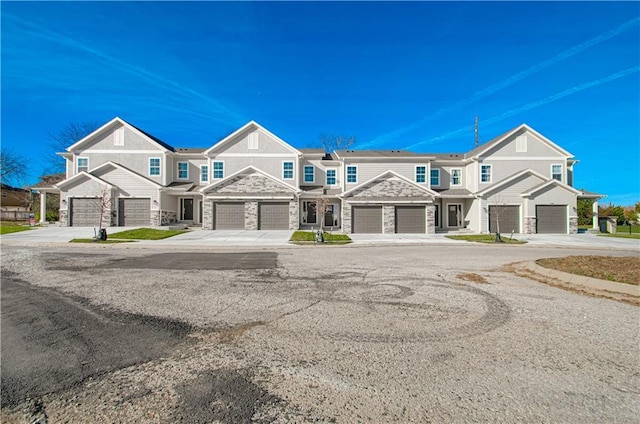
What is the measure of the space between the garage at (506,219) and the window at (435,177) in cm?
510

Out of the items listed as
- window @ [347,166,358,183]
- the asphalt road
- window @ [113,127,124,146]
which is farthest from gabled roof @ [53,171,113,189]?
the asphalt road

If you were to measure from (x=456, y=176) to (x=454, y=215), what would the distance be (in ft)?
12.3

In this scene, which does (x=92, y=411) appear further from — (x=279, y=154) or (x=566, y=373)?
(x=279, y=154)

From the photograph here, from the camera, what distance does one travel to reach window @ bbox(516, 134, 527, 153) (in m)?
27.1

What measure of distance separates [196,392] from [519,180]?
29229mm

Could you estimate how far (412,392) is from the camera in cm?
275

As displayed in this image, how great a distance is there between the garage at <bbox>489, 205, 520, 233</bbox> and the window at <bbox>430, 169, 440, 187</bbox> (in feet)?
16.7

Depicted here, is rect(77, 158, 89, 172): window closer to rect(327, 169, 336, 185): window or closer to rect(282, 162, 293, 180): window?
rect(282, 162, 293, 180): window

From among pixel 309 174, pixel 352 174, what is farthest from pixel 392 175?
pixel 309 174

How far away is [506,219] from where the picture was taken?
25281mm

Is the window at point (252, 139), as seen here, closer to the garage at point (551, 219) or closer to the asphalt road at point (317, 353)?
the asphalt road at point (317, 353)

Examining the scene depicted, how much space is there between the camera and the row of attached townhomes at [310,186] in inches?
972

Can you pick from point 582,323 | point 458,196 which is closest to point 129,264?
point 582,323

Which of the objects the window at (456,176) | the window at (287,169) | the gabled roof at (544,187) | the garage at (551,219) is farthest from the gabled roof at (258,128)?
the garage at (551,219)
